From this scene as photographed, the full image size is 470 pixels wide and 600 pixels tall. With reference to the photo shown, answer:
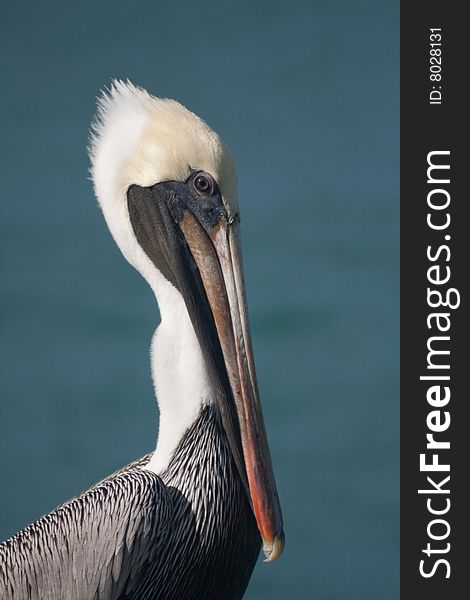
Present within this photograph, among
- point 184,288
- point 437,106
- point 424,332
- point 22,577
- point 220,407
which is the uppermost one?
point 437,106

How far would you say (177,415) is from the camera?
3393 mm

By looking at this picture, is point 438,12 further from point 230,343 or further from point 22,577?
point 22,577

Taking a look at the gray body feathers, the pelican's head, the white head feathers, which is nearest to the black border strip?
the gray body feathers

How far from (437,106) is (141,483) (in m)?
3.28

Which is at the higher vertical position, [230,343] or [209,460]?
[230,343]

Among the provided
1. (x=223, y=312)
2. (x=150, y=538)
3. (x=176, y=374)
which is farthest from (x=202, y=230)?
(x=150, y=538)

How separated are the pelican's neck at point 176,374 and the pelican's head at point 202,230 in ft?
0.17

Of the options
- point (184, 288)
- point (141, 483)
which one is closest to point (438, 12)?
point (184, 288)

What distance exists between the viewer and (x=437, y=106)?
5934 millimetres

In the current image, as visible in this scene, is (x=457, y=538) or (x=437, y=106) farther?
(x=437, y=106)

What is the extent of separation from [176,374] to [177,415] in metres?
0.12

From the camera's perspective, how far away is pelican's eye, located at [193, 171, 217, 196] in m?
3.29

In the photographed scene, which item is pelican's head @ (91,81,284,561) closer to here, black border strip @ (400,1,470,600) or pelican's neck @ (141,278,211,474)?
pelican's neck @ (141,278,211,474)

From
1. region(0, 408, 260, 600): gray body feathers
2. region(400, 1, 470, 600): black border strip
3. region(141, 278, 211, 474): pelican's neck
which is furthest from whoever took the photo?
region(400, 1, 470, 600): black border strip
